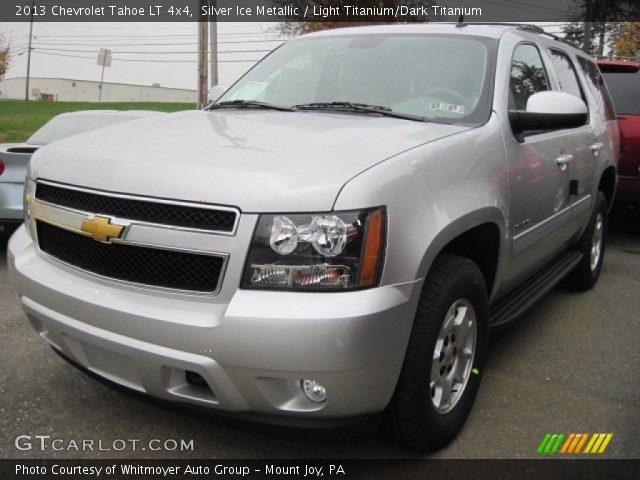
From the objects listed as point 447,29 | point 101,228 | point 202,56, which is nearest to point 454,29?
point 447,29

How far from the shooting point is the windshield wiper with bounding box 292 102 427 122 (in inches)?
116

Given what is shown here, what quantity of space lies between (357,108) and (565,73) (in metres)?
1.86

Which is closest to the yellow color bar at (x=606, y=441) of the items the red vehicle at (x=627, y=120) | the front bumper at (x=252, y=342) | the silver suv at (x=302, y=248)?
the silver suv at (x=302, y=248)

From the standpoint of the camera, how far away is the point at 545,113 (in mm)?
2918

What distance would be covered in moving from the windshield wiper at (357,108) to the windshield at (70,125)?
10.5ft

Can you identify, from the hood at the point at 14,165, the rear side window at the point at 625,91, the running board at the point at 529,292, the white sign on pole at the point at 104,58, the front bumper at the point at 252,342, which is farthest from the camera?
the white sign on pole at the point at 104,58

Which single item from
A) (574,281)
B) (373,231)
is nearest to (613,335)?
(574,281)

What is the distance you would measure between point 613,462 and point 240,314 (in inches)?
69.8

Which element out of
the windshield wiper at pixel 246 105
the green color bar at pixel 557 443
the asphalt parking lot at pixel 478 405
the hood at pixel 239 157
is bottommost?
the asphalt parking lot at pixel 478 405

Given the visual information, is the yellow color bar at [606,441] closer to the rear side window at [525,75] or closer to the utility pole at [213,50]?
the rear side window at [525,75]

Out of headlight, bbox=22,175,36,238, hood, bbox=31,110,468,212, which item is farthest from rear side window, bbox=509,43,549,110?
headlight, bbox=22,175,36,238

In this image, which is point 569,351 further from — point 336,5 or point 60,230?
point 336,5

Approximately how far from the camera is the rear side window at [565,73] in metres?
3.92

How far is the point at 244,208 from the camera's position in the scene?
1963 mm
